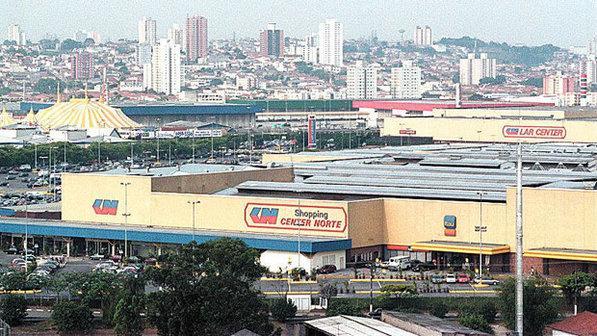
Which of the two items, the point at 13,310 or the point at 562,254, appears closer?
the point at 13,310

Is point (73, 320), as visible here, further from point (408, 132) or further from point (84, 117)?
point (84, 117)

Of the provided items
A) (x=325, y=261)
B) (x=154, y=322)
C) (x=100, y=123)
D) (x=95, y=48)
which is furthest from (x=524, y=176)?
(x=95, y=48)

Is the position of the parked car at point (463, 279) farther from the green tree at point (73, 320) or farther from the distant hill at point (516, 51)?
the distant hill at point (516, 51)

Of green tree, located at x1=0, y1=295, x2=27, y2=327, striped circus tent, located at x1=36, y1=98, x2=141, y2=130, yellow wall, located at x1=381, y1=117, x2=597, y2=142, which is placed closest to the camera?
green tree, located at x1=0, y1=295, x2=27, y2=327

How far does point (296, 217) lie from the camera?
28.1m

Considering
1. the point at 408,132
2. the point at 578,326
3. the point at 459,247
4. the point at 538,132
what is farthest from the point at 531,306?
the point at 408,132

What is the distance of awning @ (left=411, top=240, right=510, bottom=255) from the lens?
2653 cm

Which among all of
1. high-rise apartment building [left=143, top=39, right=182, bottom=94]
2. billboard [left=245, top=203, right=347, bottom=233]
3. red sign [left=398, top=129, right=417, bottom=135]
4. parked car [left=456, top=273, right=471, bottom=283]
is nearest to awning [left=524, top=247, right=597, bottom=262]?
parked car [left=456, top=273, right=471, bottom=283]

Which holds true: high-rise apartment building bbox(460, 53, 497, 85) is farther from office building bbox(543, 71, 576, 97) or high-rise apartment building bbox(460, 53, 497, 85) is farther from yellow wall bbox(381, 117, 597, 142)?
yellow wall bbox(381, 117, 597, 142)

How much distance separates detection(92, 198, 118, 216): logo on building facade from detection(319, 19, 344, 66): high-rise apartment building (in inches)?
4734

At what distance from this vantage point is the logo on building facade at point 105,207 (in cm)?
3105

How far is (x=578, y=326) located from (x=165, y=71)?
9499 centimetres

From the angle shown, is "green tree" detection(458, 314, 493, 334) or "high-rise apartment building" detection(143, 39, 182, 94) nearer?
"green tree" detection(458, 314, 493, 334)

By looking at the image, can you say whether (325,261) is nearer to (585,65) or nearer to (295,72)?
(585,65)
